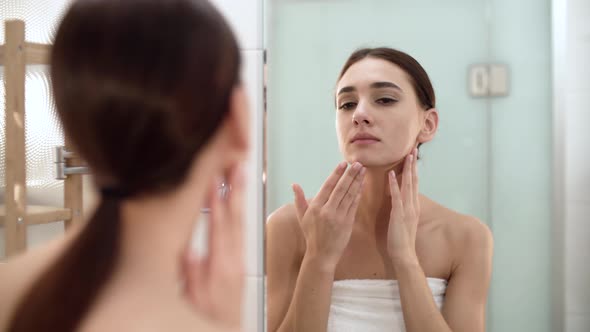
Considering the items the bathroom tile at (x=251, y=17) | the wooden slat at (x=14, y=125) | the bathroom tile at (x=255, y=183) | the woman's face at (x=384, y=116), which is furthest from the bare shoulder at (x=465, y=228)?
the wooden slat at (x=14, y=125)

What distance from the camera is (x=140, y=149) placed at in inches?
22.5

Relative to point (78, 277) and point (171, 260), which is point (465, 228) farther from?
point (78, 277)

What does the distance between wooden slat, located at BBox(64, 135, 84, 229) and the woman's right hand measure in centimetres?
33

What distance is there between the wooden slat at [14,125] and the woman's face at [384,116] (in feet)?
1.64

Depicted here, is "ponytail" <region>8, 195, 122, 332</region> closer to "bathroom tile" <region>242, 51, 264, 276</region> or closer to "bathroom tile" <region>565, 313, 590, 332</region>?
"bathroom tile" <region>242, 51, 264, 276</region>

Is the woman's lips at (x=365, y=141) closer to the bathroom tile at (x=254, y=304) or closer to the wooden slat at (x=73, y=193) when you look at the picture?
the bathroom tile at (x=254, y=304)

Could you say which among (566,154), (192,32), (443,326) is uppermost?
(192,32)

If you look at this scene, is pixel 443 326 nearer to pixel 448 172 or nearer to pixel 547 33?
pixel 448 172

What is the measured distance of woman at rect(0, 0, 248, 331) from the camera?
1.86 feet

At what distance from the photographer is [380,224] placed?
79 centimetres

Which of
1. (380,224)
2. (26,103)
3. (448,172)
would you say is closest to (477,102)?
(448,172)

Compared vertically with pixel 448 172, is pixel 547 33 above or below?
above

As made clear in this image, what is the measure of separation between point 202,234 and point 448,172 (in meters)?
0.38

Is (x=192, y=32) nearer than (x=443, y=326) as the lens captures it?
Yes
